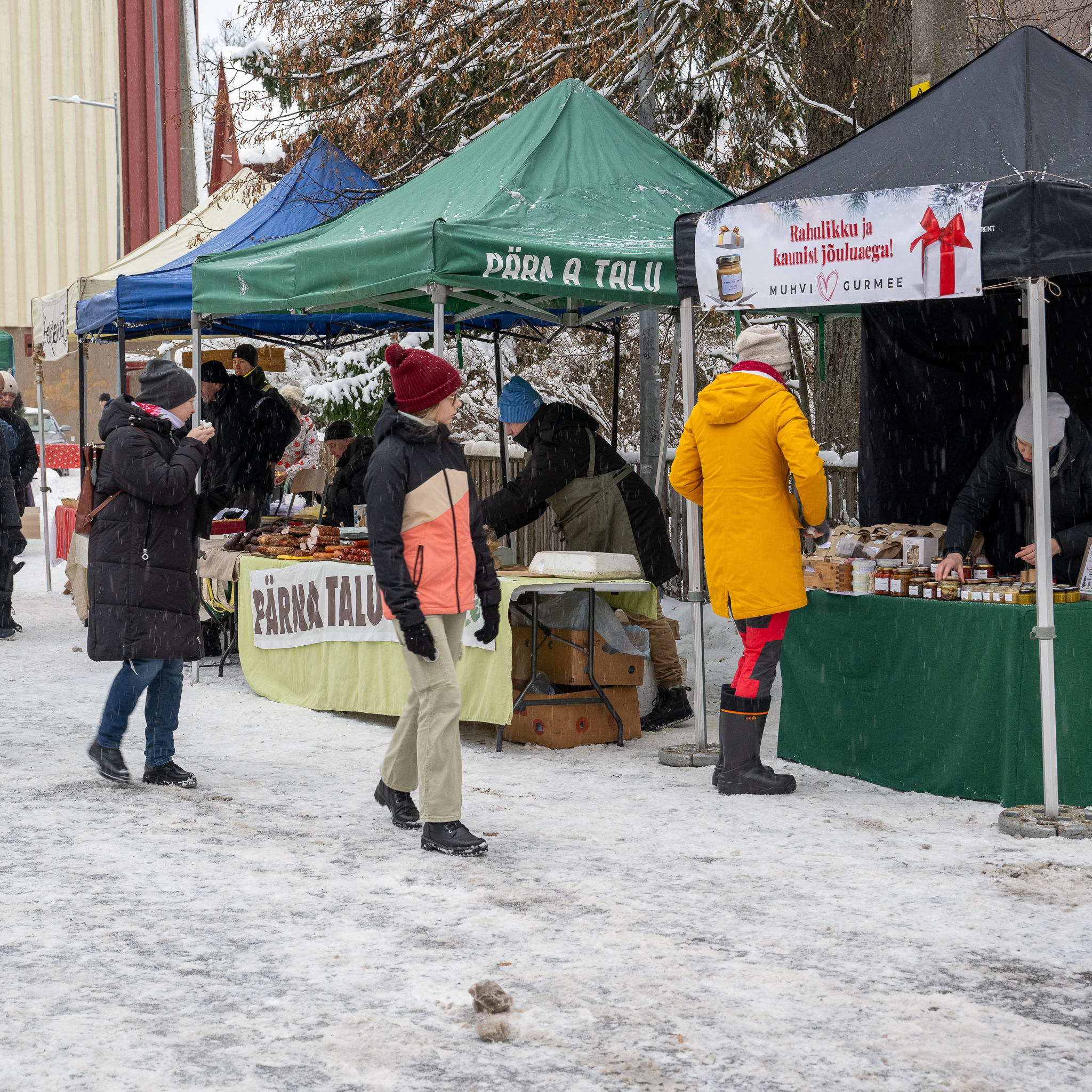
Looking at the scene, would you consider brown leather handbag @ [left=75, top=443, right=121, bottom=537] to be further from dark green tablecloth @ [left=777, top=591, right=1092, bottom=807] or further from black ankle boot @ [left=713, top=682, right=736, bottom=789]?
dark green tablecloth @ [left=777, top=591, right=1092, bottom=807]

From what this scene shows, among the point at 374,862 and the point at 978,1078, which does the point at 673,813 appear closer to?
the point at 374,862

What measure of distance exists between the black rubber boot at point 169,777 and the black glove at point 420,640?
190 cm

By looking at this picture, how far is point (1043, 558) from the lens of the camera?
5.59 metres

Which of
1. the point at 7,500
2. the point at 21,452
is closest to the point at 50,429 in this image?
the point at 21,452

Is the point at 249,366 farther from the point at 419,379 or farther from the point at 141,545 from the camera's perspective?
the point at 419,379

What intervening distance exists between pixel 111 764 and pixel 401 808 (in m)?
1.56

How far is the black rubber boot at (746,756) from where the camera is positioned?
6.29 m

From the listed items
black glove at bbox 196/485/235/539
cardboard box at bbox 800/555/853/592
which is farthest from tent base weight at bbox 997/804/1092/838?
black glove at bbox 196/485/235/539

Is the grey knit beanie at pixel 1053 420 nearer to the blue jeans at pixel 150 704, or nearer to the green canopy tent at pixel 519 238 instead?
the green canopy tent at pixel 519 238

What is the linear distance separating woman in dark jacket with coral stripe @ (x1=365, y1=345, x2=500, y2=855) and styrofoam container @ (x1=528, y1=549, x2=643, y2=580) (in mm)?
1872

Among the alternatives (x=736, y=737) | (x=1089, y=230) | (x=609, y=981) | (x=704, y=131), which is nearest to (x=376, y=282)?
(x=736, y=737)

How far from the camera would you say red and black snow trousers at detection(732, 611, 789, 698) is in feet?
20.4

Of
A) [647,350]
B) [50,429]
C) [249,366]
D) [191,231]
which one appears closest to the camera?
[249,366]

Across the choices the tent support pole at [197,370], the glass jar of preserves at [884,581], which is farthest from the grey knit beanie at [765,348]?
the tent support pole at [197,370]
